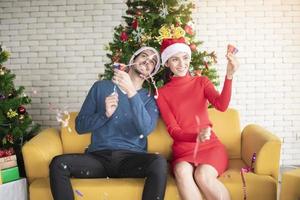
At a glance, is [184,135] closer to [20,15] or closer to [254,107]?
[254,107]

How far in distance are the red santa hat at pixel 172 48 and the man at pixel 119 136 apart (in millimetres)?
59

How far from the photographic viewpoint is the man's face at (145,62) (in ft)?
8.34

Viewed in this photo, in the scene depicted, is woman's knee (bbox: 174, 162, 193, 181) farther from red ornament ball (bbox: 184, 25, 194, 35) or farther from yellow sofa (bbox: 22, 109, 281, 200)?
red ornament ball (bbox: 184, 25, 194, 35)

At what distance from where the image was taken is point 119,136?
249 centimetres

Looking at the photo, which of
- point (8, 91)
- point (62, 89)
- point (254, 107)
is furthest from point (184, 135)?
point (62, 89)

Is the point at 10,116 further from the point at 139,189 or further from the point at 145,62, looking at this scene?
the point at 139,189

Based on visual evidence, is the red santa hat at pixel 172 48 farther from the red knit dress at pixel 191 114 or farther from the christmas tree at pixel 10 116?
the christmas tree at pixel 10 116

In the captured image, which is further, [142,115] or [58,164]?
[142,115]

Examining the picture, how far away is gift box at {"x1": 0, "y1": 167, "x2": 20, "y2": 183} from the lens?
254cm

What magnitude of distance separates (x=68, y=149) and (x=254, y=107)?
2.33m

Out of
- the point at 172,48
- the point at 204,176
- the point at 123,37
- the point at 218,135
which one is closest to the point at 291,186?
the point at 204,176

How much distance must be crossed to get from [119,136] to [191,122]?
0.48 m

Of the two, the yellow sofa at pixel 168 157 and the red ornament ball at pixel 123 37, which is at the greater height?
the red ornament ball at pixel 123 37

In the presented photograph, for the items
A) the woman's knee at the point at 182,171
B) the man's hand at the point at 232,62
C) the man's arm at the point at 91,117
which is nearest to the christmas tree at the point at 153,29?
the man's arm at the point at 91,117
